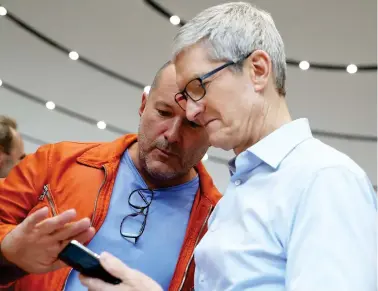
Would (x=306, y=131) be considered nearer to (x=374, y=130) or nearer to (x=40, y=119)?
(x=40, y=119)

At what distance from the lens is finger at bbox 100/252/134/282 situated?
1.24m

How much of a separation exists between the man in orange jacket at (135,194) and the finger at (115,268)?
63cm

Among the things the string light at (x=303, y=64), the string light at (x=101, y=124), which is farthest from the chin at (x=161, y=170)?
the string light at (x=303, y=64)

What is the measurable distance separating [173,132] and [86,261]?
31.4 inches

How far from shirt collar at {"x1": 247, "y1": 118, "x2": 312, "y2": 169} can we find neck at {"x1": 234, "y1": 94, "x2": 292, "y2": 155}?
5cm

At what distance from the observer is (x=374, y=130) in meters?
7.51

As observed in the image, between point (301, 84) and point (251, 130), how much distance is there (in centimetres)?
607

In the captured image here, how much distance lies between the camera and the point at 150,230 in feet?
6.52

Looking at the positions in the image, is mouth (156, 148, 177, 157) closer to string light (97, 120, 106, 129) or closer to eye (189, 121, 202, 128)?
eye (189, 121, 202, 128)

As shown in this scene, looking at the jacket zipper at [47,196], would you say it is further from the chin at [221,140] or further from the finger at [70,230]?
the chin at [221,140]

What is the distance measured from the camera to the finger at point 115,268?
1.24 meters

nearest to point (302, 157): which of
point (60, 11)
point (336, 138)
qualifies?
point (60, 11)

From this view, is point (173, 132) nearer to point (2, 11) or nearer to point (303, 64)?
point (2, 11)

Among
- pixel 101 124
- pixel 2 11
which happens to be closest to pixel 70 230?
pixel 2 11
